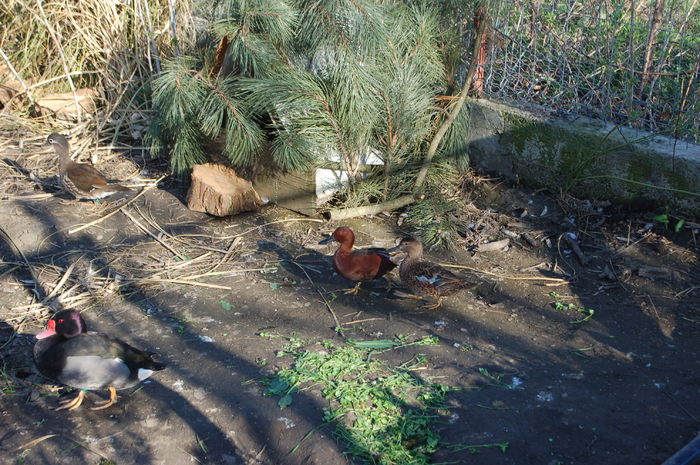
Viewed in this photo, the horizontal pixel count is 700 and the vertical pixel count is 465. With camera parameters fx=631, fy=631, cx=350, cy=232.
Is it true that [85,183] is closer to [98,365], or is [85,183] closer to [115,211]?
[115,211]

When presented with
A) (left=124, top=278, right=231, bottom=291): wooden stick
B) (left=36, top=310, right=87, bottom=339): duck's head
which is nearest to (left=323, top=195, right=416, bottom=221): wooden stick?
(left=124, top=278, right=231, bottom=291): wooden stick

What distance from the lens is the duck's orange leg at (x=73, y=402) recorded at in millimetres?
3748

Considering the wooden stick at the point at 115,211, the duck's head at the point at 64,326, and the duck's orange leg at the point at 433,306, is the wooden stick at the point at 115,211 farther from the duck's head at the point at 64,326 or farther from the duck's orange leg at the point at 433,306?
→ the duck's orange leg at the point at 433,306

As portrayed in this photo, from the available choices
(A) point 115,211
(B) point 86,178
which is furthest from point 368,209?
(B) point 86,178

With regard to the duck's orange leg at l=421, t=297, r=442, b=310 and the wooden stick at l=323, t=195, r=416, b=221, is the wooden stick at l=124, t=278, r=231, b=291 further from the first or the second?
the duck's orange leg at l=421, t=297, r=442, b=310

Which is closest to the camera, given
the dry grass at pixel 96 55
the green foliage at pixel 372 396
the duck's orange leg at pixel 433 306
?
the green foliage at pixel 372 396

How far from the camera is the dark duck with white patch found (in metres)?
3.69

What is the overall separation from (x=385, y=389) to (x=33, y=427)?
2002mm

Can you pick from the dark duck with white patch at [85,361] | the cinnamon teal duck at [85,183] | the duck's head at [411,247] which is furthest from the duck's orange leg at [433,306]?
the cinnamon teal duck at [85,183]

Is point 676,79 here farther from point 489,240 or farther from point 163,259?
point 163,259

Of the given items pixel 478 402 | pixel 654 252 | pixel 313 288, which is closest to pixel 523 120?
pixel 654 252

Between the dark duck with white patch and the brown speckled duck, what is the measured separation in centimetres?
191

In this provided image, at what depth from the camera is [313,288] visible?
4988 mm

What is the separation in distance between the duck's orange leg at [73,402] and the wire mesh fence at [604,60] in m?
4.47
